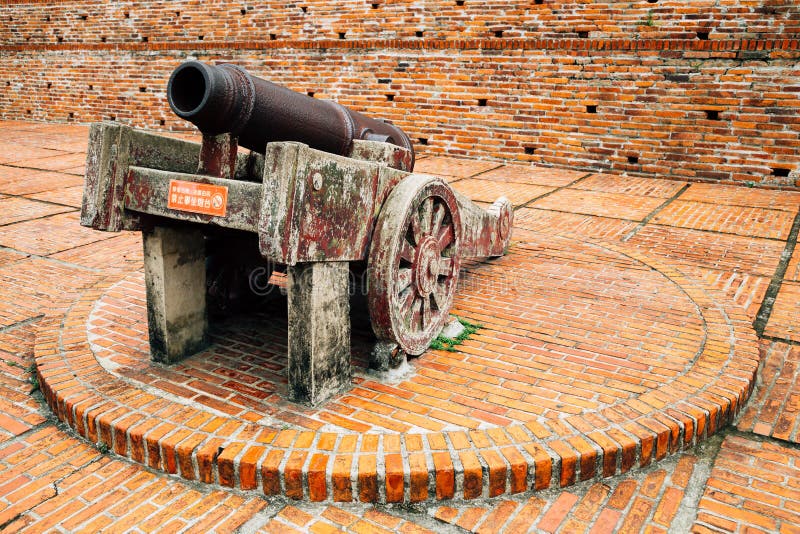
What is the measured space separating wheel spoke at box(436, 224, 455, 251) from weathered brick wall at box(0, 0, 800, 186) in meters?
5.96

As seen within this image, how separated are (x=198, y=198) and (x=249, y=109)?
1.38 ft

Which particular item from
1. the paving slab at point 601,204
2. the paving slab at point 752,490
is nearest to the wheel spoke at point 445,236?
the paving slab at point 752,490

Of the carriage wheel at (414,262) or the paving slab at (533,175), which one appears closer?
the carriage wheel at (414,262)

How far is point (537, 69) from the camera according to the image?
8.92 meters

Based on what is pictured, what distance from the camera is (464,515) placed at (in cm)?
219

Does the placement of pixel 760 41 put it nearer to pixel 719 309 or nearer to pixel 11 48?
pixel 719 309

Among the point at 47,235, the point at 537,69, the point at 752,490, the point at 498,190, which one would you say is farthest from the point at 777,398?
the point at 537,69

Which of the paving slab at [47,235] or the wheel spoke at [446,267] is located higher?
the wheel spoke at [446,267]

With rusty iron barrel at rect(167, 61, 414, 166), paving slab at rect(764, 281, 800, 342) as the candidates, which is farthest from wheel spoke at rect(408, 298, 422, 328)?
paving slab at rect(764, 281, 800, 342)

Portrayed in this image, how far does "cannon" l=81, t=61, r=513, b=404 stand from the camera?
236cm

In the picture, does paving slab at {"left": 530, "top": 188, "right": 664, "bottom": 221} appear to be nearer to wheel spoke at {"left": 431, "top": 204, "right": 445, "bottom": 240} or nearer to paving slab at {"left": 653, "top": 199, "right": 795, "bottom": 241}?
paving slab at {"left": 653, "top": 199, "right": 795, "bottom": 241}

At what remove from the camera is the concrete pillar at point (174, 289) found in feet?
9.51

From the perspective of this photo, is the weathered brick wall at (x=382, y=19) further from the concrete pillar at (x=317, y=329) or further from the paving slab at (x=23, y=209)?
the concrete pillar at (x=317, y=329)

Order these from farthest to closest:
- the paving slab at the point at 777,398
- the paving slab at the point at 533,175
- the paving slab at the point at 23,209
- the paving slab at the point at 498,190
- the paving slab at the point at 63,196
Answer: the paving slab at the point at 533,175 → the paving slab at the point at 498,190 → the paving slab at the point at 63,196 → the paving slab at the point at 23,209 → the paving slab at the point at 777,398
